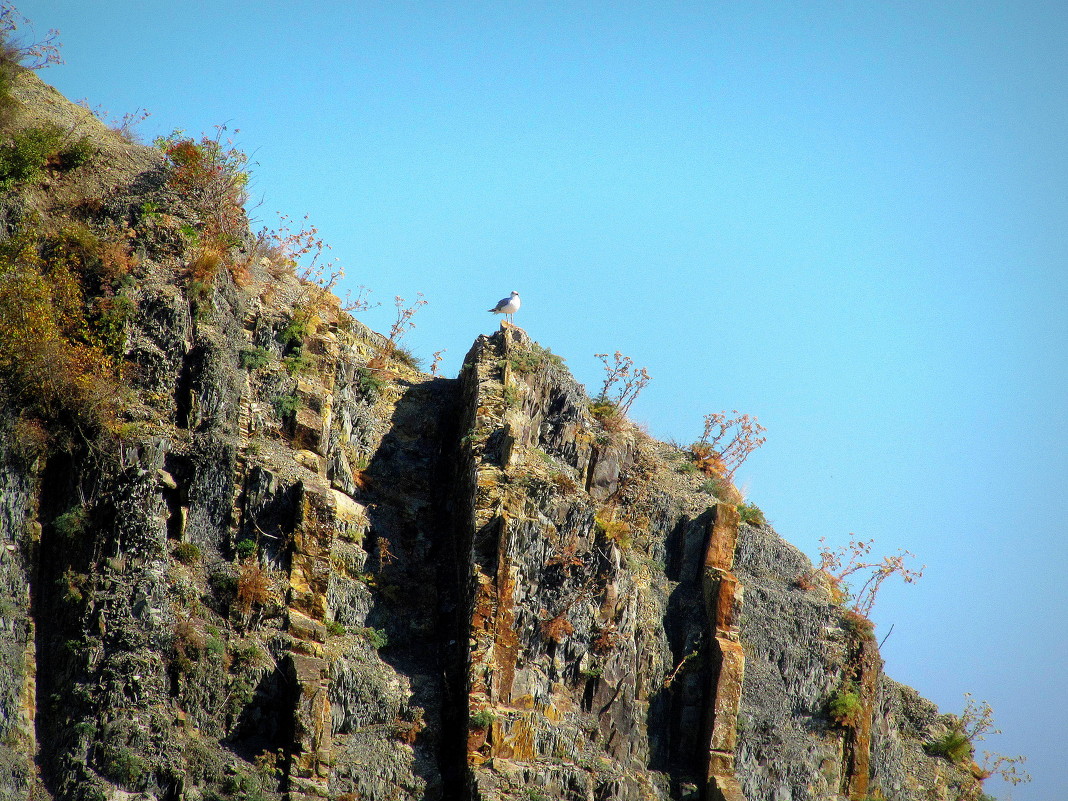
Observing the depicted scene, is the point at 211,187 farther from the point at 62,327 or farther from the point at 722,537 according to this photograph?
the point at 722,537

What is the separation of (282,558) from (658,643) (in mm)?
9190

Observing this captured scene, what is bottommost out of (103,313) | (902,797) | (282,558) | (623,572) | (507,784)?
(507,784)

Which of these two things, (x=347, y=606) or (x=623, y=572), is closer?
(x=347, y=606)

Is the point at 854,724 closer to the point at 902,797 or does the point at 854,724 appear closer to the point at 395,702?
the point at 902,797

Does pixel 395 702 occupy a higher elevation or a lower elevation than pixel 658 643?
lower

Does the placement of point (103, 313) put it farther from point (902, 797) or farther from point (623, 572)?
point (902, 797)

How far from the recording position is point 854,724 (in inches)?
1012

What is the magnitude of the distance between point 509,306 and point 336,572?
31.4ft

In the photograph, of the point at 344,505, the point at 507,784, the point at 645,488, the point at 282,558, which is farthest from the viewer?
the point at 645,488

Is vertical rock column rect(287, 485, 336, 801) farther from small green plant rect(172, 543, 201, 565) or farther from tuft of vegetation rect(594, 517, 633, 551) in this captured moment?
tuft of vegetation rect(594, 517, 633, 551)

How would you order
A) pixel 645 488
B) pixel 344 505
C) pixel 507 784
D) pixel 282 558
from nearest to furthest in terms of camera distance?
pixel 507 784 → pixel 282 558 → pixel 344 505 → pixel 645 488

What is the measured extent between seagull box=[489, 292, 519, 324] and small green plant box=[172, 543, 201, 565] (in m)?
11.2

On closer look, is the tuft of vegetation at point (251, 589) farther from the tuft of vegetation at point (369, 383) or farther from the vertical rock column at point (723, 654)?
the vertical rock column at point (723, 654)

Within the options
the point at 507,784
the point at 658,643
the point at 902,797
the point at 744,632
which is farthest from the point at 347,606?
the point at 902,797
